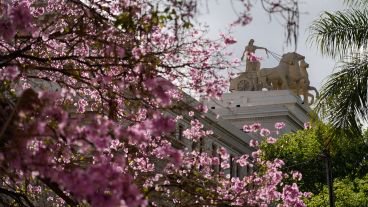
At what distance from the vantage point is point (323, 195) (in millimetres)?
34188

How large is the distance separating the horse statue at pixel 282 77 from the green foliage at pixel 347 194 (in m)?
25.7

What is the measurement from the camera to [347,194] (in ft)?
109

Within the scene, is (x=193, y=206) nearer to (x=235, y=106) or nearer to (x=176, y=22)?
(x=176, y=22)

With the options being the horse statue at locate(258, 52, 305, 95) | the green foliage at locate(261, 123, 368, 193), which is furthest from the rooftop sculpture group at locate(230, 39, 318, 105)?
the green foliage at locate(261, 123, 368, 193)

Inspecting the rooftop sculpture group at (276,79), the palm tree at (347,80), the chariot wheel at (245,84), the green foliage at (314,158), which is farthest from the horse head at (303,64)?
the palm tree at (347,80)

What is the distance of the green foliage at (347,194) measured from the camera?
3281 centimetres

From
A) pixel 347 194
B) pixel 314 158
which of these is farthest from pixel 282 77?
pixel 347 194

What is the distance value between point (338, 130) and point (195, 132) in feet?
11.6

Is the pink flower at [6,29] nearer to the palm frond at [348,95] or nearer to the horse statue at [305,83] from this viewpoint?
the palm frond at [348,95]

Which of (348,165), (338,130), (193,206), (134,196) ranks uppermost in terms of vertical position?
(348,165)

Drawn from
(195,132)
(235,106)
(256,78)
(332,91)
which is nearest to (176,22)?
(332,91)

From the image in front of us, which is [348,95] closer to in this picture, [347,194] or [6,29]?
[6,29]

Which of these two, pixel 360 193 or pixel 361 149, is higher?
pixel 361 149

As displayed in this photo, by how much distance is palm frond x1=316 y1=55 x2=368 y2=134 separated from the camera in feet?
43.7
